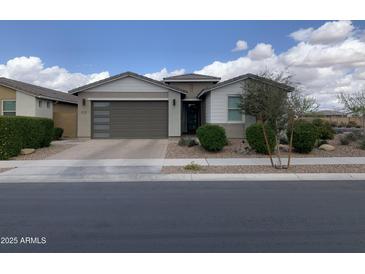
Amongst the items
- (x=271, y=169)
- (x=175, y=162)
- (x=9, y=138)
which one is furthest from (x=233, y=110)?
(x=9, y=138)

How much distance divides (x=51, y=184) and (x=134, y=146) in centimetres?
920

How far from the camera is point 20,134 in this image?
53.2 ft

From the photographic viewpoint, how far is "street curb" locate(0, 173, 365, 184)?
35.8 ft

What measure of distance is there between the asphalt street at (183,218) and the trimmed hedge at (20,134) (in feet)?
19.6

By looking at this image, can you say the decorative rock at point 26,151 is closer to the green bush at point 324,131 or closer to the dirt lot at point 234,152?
the dirt lot at point 234,152

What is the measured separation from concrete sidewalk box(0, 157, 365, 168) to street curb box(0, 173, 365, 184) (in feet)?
6.57

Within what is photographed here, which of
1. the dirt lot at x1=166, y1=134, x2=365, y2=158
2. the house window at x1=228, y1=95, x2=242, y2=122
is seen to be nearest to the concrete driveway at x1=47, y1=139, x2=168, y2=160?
the dirt lot at x1=166, y1=134, x2=365, y2=158

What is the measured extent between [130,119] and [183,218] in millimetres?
17668

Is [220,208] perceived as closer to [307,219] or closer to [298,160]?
[307,219]

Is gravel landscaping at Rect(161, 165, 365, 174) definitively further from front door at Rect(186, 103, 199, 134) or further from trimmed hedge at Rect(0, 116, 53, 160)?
front door at Rect(186, 103, 199, 134)

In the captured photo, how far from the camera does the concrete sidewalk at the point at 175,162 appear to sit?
1345cm

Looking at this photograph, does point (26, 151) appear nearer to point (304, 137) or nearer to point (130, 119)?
point (130, 119)

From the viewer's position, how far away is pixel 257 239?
17.4ft

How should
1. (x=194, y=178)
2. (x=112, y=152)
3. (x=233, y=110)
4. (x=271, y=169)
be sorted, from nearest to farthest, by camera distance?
(x=194, y=178)
(x=271, y=169)
(x=112, y=152)
(x=233, y=110)
